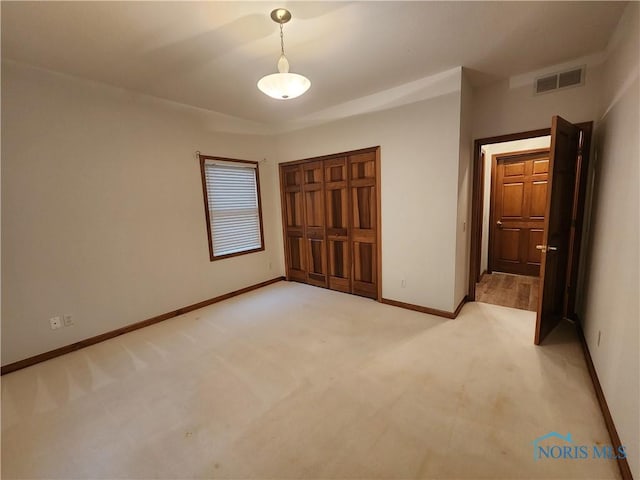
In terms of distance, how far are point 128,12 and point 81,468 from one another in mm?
2763

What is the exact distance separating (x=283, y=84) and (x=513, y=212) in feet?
14.7

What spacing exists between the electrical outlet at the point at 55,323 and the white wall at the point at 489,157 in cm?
551

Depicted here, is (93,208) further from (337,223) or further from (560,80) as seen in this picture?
(560,80)

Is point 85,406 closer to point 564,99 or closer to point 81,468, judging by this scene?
point 81,468

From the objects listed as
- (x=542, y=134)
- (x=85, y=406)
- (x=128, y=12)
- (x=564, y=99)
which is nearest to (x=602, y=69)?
(x=564, y=99)

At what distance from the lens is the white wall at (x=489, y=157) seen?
4247 millimetres

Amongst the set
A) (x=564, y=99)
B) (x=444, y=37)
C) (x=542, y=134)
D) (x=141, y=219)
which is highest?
(x=444, y=37)

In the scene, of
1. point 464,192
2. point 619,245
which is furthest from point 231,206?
point 619,245

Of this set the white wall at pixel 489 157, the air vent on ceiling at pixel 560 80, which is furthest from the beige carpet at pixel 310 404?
the air vent on ceiling at pixel 560 80

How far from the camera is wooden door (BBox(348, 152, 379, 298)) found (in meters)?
3.59

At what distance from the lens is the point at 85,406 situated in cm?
198

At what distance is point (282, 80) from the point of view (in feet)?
6.16

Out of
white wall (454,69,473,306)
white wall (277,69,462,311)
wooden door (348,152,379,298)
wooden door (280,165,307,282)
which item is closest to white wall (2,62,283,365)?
wooden door (280,165,307,282)

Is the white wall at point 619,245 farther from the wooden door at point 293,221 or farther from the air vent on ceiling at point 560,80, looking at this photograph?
the wooden door at point 293,221
